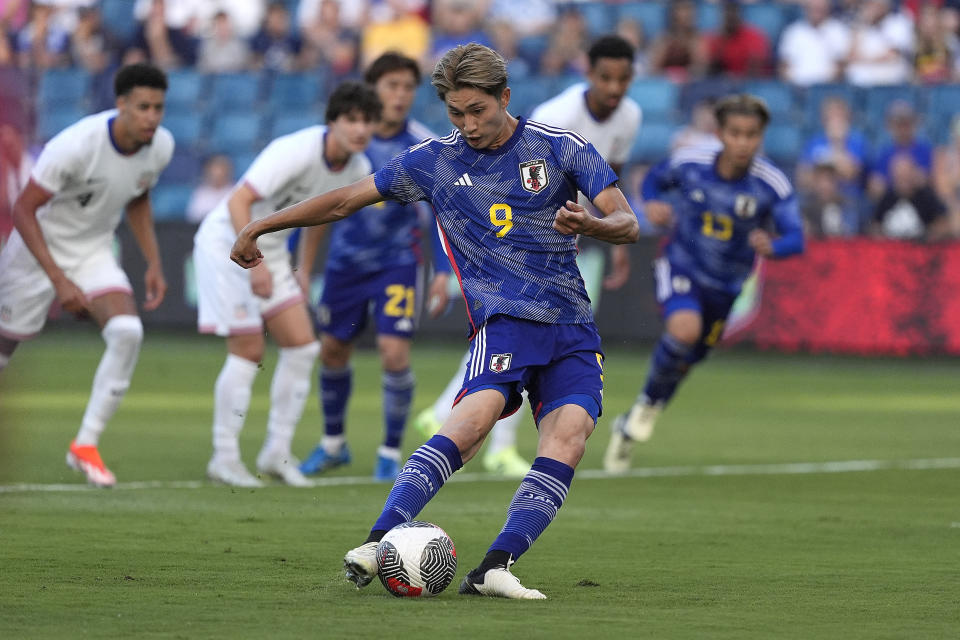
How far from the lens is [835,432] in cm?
1393

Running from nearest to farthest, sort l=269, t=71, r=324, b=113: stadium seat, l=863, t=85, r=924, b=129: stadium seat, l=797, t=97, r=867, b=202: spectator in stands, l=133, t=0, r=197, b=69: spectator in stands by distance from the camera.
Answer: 1. l=797, t=97, r=867, b=202: spectator in stands
2. l=863, t=85, r=924, b=129: stadium seat
3. l=269, t=71, r=324, b=113: stadium seat
4. l=133, t=0, r=197, b=69: spectator in stands

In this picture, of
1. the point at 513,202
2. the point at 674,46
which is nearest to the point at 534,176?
the point at 513,202

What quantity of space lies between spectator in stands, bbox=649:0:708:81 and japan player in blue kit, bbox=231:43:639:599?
16.1 m

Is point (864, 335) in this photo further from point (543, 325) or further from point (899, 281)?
point (543, 325)

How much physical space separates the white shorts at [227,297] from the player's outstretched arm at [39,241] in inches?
32.9

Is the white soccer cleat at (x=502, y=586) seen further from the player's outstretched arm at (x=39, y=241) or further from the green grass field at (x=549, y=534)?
the player's outstretched arm at (x=39, y=241)

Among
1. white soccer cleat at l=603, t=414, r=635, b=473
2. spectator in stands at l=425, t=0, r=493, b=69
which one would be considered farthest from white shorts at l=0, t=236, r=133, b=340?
spectator in stands at l=425, t=0, r=493, b=69

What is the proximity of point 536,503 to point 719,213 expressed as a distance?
6.11 m

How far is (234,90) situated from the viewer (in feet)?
77.8

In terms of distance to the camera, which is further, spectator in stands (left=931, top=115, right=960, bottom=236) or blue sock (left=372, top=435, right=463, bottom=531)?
spectator in stands (left=931, top=115, right=960, bottom=236)

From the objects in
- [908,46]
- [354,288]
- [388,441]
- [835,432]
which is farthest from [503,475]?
[908,46]

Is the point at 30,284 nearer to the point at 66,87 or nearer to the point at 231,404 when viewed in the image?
the point at 231,404

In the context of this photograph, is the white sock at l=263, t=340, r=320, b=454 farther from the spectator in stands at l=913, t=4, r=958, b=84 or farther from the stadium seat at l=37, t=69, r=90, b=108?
the stadium seat at l=37, t=69, r=90, b=108

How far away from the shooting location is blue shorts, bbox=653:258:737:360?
1191 centimetres
